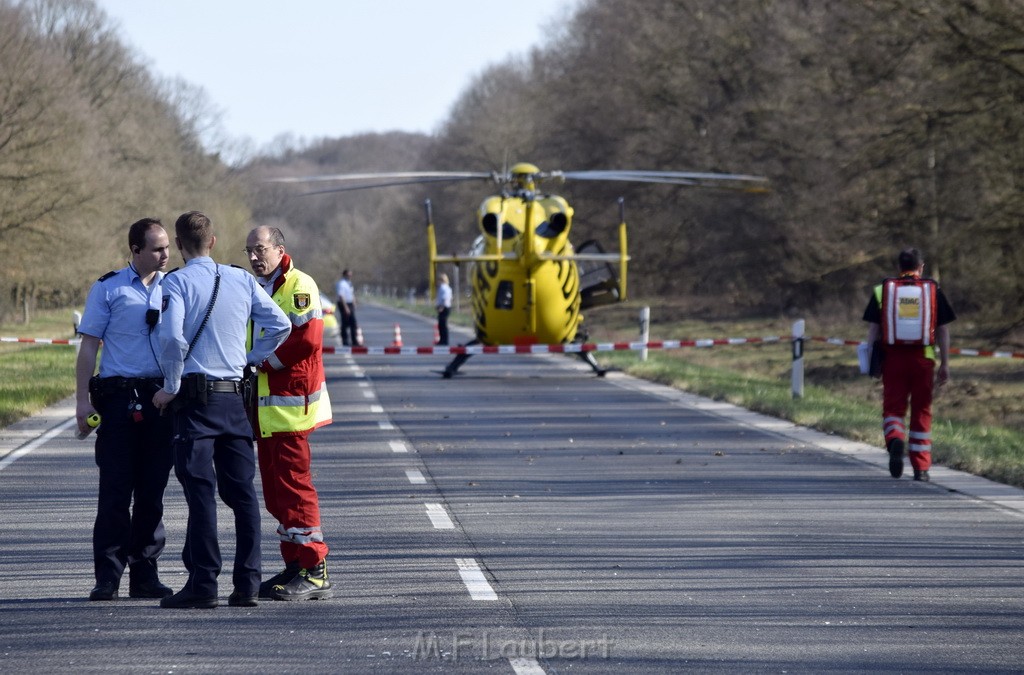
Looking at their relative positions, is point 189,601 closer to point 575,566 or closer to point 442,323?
point 575,566

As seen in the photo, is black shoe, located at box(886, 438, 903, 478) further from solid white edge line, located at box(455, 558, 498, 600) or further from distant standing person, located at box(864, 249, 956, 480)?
solid white edge line, located at box(455, 558, 498, 600)

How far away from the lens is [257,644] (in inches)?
264

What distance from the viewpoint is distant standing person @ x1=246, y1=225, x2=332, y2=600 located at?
761cm

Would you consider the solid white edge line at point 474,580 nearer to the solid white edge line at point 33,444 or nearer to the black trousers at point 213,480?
the black trousers at point 213,480

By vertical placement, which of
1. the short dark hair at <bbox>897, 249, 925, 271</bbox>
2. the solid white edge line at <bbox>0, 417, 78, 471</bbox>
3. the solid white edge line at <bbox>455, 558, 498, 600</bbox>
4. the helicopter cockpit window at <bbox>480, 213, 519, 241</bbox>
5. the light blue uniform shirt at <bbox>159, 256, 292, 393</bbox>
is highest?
the helicopter cockpit window at <bbox>480, 213, 519, 241</bbox>

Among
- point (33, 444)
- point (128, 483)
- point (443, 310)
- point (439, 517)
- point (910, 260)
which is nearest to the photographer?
point (128, 483)

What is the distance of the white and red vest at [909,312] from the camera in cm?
1267

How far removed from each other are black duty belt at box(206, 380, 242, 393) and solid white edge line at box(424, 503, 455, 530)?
2.91 metres

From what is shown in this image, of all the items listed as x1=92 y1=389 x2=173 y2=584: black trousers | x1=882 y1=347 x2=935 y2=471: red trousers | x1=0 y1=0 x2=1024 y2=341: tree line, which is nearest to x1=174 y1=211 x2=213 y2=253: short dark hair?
x1=92 y1=389 x2=173 y2=584: black trousers

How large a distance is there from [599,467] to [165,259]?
21.1ft

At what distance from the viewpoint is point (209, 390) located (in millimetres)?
7410

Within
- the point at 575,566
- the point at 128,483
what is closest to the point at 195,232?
the point at 128,483

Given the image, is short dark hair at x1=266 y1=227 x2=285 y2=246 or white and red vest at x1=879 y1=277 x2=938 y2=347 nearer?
short dark hair at x1=266 y1=227 x2=285 y2=246

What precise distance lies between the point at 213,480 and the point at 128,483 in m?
0.54
